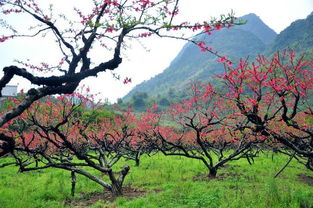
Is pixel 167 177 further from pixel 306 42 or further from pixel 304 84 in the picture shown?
pixel 306 42

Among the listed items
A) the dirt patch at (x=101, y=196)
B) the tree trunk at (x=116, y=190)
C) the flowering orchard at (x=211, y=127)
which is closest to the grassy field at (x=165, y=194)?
the dirt patch at (x=101, y=196)

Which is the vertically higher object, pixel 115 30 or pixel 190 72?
pixel 190 72

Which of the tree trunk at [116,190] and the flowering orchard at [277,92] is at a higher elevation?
the flowering orchard at [277,92]

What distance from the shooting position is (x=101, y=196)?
439 inches

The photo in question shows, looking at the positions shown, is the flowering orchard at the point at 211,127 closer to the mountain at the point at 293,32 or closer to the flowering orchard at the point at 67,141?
the flowering orchard at the point at 67,141

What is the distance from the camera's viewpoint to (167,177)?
48.7ft

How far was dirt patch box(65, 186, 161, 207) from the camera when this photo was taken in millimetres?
10164

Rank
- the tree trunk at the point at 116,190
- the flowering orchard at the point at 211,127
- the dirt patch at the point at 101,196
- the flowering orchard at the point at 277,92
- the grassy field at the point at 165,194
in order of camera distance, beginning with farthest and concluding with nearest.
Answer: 1. the flowering orchard at the point at 211,127
2. the tree trunk at the point at 116,190
3. the dirt patch at the point at 101,196
4. the grassy field at the point at 165,194
5. the flowering orchard at the point at 277,92

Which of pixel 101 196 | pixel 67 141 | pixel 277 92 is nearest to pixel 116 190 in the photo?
pixel 101 196

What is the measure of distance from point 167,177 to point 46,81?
10.6 m

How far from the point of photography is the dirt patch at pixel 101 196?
10164 mm

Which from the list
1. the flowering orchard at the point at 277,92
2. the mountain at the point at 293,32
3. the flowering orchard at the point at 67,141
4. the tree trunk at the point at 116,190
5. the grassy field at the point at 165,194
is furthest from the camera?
the mountain at the point at 293,32

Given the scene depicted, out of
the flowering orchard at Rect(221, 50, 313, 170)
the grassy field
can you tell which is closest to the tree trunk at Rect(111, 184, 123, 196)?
the grassy field

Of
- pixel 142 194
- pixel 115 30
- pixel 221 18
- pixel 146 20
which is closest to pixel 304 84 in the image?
pixel 221 18
